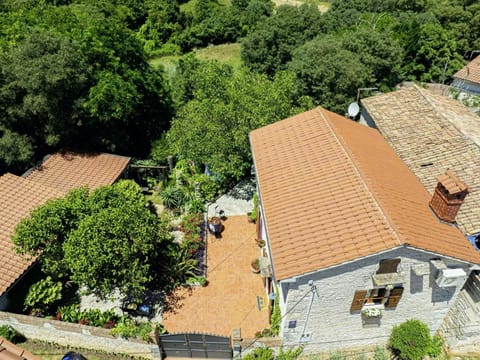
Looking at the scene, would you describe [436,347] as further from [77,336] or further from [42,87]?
[42,87]

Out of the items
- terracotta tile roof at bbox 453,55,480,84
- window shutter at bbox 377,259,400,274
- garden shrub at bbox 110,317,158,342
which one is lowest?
garden shrub at bbox 110,317,158,342

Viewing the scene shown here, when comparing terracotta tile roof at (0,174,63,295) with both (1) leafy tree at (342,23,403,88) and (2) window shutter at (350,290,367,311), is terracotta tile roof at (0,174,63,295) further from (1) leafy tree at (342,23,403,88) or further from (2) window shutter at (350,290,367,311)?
(1) leafy tree at (342,23,403,88)

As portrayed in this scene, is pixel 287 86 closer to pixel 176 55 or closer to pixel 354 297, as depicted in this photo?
pixel 354 297

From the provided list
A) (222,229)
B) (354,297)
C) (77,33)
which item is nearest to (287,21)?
(77,33)

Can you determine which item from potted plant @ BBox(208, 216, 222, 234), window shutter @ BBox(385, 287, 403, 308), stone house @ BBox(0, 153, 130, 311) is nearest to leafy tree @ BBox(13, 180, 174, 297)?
stone house @ BBox(0, 153, 130, 311)

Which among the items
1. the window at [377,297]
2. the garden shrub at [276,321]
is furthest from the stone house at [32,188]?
the window at [377,297]

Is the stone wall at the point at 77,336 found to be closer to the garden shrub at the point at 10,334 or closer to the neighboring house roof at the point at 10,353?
the garden shrub at the point at 10,334

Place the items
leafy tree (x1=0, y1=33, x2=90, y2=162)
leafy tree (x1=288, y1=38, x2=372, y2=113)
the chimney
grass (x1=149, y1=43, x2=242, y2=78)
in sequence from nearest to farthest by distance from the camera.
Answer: the chimney, leafy tree (x1=0, y1=33, x2=90, y2=162), leafy tree (x1=288, y1=38, x2=372, y2=113), grass (x1=149, y1=43, x2=242, y2=78)
